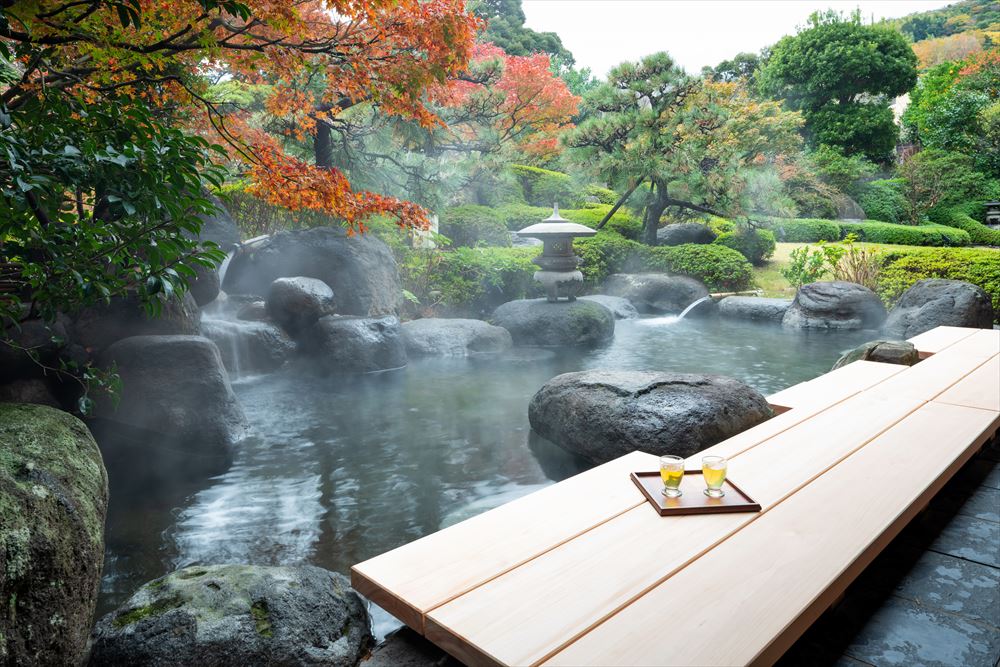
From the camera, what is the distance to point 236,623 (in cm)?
213

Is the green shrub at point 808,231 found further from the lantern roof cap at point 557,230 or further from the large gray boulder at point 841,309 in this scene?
the lantern roof cap at point 557,230

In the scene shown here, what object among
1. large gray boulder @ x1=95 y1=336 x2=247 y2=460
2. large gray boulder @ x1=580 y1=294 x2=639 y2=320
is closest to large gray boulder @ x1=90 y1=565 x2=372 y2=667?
large gray boulder @ x1=95 y1=336 x2=247 y2=460

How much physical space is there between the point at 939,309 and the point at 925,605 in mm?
7786

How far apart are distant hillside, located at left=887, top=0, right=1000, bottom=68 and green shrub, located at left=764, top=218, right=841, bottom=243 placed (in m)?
14.1

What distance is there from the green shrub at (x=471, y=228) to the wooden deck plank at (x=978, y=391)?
10098 millimetres

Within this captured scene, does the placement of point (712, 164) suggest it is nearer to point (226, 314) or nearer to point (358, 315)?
point (358, 315)

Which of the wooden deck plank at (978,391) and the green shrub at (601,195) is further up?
the green shrub at (601,195)

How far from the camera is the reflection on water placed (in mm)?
3500

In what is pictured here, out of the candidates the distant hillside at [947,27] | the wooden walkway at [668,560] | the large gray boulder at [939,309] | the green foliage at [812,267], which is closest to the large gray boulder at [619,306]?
the green foliage at [812,267]

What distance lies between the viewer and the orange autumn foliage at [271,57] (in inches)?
128

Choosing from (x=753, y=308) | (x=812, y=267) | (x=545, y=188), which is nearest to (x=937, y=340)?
(x=753, y=308)

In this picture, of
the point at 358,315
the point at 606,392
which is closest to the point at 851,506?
the point at 606,392

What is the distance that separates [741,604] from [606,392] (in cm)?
286

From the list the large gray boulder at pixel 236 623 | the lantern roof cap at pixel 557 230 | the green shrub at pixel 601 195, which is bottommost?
the large gray boulder at pixel 236 623
